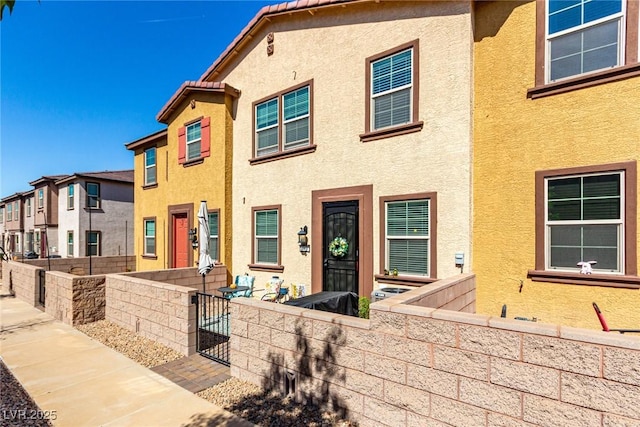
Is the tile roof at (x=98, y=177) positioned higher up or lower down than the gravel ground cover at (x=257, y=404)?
higher up

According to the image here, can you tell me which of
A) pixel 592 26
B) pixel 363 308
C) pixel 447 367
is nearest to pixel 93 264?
pixel 363 308

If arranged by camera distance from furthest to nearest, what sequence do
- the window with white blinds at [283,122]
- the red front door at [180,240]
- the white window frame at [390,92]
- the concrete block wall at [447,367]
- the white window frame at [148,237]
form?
the white window frame at [148,237] → the red front door at [180,240] → the window with white blinds at [283,122] → the white window frame at [390,92] → the concrete block wall at [447,367]

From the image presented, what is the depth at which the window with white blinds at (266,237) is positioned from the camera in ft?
31.6

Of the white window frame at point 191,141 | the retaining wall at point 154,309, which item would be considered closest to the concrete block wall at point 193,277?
the retaining wall at point 154,309

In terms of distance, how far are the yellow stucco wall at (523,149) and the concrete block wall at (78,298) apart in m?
9.33

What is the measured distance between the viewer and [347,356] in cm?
390

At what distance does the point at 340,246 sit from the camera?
810 cm

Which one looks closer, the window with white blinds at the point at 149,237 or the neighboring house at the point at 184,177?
the neighboring house at the point at 184,177

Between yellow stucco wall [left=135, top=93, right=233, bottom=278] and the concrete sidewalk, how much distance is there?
491cm

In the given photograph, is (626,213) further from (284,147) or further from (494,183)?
(284,147)

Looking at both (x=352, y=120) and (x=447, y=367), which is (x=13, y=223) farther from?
(x=447, y=367)

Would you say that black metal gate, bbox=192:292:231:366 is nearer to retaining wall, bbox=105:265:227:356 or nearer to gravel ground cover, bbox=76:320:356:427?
retaining wall, bbox=105:265:227:356

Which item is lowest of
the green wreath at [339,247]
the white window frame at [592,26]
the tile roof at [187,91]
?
the green wreath at [339,247]

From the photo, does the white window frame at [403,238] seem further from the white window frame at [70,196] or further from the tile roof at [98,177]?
the white window frame at [70,196]
